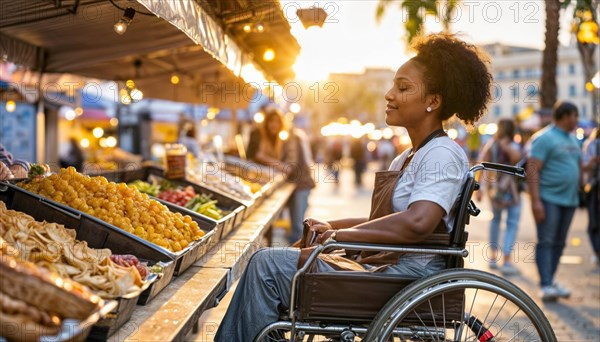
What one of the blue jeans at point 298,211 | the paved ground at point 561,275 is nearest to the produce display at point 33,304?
the paved ground at point 561,275

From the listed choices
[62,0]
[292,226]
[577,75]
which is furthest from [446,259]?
[577,75]

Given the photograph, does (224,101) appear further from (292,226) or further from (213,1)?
(213,1)

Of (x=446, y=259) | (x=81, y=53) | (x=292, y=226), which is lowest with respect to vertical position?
(x=292, y=226)

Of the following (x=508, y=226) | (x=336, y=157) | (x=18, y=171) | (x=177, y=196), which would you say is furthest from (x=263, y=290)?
(x=336, y=157)

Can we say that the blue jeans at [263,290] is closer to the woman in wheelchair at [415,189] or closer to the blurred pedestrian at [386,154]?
the woman in wheelchair at [415,189]

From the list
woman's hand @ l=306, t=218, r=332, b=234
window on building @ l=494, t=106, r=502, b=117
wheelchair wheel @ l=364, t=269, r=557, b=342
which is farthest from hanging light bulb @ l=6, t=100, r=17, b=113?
window on building @ l=494, t=106, r=502, b=117

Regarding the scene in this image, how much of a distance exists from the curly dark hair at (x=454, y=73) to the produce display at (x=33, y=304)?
2112 mm

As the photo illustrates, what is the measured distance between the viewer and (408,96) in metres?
3.51

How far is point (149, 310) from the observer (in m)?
3.06

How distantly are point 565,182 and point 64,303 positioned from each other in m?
6.50

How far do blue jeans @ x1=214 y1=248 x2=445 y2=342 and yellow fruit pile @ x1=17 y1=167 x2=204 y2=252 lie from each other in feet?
2.39

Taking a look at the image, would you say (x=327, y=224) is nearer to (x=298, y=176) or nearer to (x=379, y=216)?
(x=379, y=216)

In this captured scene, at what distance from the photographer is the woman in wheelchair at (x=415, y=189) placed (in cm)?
321

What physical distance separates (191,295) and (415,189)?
1.22 m
